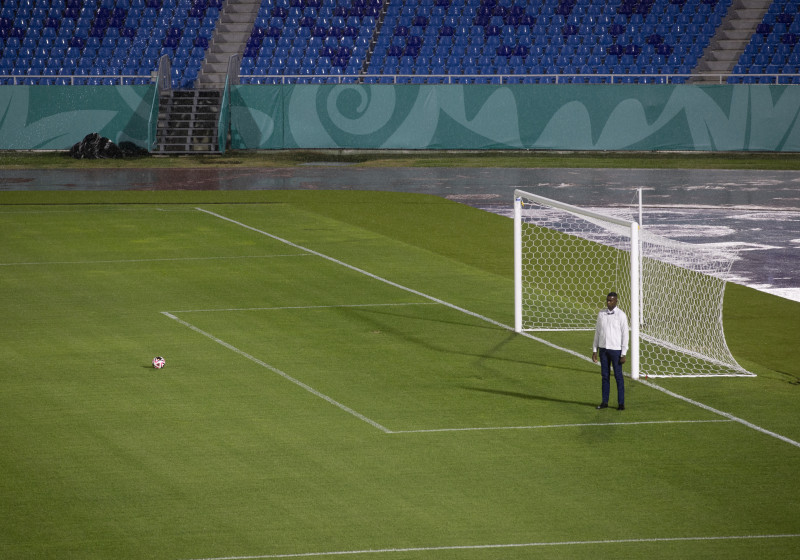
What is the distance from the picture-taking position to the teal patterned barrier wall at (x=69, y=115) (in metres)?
41.2

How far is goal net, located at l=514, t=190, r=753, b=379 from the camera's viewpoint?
48.6 ft

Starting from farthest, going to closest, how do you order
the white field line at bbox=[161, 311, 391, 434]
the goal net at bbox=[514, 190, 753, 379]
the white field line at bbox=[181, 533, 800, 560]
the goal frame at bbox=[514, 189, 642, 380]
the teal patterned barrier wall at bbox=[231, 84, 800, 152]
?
the teal patterned barrier wall at bbox=[231, 84, 800, 152] < the goal net at bbox=[514, 190, 753, 379] < the goal frame at bbox=[514, 189, 642, 380] < the white field line at bbox=[161, 311, 391, 434] < the white field line at bbox=[181, 533, 800, 560]

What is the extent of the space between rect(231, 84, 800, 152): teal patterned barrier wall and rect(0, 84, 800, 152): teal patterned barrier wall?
36 millimetres

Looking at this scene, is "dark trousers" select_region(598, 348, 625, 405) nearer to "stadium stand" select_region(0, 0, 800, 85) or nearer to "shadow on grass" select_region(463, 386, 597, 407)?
"shadow on grass" select_region(463, 386, 597, 407)

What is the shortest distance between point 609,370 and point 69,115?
108 feet

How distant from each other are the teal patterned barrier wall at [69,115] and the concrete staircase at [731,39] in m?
20.3

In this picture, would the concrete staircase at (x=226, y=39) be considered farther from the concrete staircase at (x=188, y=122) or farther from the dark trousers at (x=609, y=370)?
the dark trousers at (x=609, y=370)

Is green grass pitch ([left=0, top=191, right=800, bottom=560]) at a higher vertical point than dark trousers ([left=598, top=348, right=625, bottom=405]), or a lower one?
lower

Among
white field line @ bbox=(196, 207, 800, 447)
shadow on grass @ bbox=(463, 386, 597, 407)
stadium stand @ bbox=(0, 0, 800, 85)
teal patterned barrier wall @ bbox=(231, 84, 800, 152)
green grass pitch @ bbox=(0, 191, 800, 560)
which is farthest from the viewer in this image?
stadium stand @ bbox=(0, 0, 800, 85)

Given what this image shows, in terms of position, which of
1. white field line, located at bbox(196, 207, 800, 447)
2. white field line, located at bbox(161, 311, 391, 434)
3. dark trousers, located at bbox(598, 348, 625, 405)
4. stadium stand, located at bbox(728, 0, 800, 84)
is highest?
stadium stand, located at bbox(728, 0, 800, 84)

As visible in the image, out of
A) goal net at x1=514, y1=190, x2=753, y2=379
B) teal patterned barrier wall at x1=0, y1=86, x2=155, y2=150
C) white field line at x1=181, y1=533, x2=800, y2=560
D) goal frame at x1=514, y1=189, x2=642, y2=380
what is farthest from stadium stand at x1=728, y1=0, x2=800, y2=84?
white field line at x1=181, y1=533, x2=800, y2=560

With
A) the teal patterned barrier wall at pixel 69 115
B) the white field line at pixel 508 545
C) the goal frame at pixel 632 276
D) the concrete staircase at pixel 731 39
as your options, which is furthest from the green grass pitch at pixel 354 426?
the concrete staircase at pixel 731 39

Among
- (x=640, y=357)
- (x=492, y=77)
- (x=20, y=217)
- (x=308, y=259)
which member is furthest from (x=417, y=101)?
(x=640, y=357)

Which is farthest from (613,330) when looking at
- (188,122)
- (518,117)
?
(188,122)
